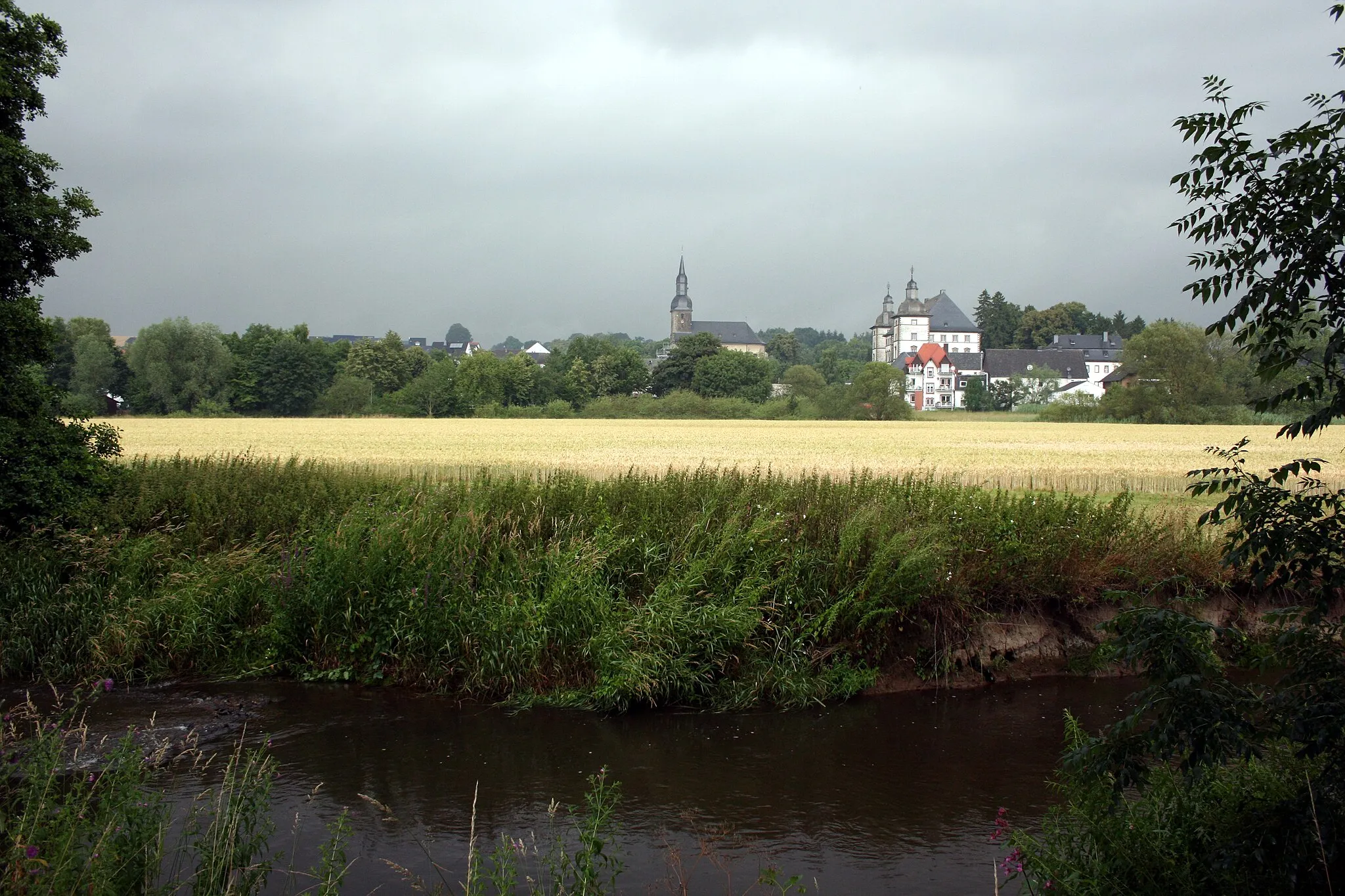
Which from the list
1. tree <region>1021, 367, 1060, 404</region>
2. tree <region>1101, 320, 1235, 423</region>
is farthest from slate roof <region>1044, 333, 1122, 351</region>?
tree <region>1101, 320, 1235, 423</region>

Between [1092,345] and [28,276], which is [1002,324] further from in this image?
[28,276]

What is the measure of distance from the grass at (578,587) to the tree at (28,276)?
685 millimetres

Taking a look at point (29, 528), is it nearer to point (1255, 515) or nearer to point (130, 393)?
point (1255, 515)

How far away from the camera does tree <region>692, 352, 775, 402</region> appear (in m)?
106

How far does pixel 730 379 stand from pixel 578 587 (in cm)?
9703

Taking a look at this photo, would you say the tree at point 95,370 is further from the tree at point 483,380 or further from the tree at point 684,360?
the tree at point 684,360

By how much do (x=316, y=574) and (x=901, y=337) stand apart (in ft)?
647

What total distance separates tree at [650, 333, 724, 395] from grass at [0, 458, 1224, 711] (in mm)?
100123

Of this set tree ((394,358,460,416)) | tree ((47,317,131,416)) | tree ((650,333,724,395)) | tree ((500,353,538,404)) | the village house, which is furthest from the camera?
the village house

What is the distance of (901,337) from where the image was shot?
198875mm

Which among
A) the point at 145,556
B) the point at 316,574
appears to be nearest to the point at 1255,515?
the point at 316,574

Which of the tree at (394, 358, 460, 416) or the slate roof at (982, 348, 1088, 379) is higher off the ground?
the slate roof at (982, 348, 1088, 379)

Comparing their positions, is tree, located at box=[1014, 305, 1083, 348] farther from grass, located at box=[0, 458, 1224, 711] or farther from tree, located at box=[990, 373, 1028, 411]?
grass, located at box=[0, 458, 1224, 711]

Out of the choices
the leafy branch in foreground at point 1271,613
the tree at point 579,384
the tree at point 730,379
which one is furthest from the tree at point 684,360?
the leafy branch in foreground at point 1271,613
